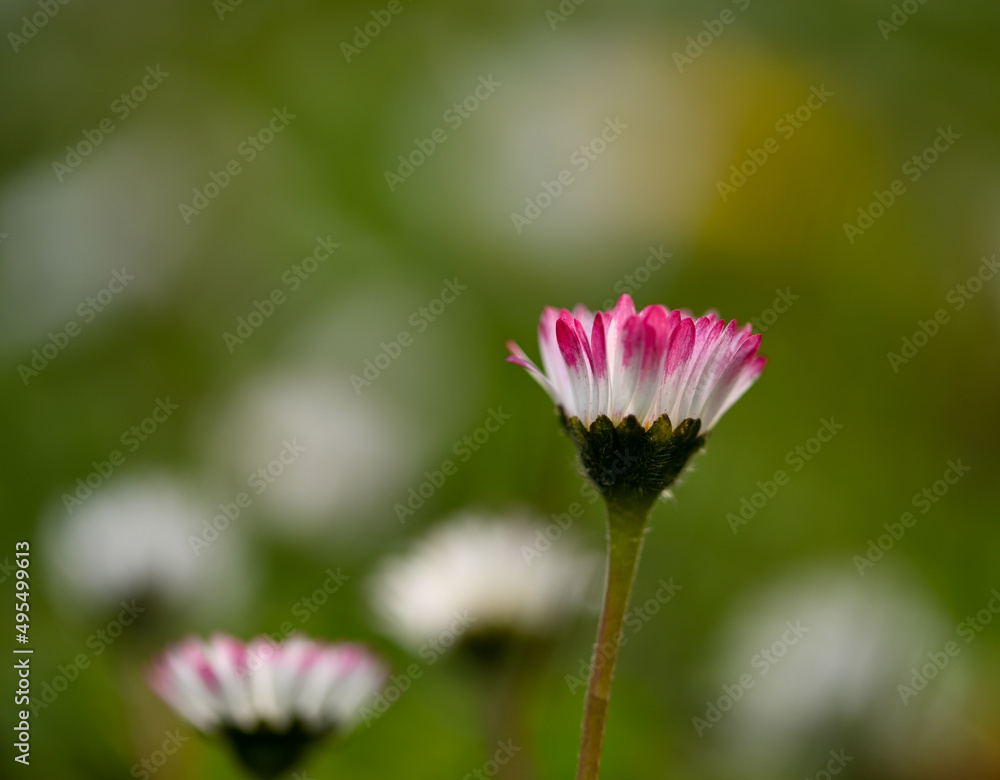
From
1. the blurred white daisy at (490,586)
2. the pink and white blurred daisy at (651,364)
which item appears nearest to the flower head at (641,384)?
the pink and white blurred daisy at (651,364)

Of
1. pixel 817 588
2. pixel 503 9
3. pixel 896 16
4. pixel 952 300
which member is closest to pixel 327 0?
pixel 503 9

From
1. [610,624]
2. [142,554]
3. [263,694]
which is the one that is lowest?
[142,554]

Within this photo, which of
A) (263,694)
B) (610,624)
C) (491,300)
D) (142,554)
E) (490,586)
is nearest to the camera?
(610,624)

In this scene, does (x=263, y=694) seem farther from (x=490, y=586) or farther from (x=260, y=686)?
(x=490, y=586)

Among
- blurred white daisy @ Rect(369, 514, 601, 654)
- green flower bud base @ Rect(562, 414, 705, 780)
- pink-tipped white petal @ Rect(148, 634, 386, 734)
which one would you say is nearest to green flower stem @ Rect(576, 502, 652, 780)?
green flower bud base @ Rect(562, 414, 705, 780)

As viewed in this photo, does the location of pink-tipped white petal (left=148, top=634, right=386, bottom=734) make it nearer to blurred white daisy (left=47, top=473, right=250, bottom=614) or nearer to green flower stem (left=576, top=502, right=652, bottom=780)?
green flower stem (left=576, top=502, right=652, bottom=780)

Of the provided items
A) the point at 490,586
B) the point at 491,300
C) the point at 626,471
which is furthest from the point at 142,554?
the point at 491,300
